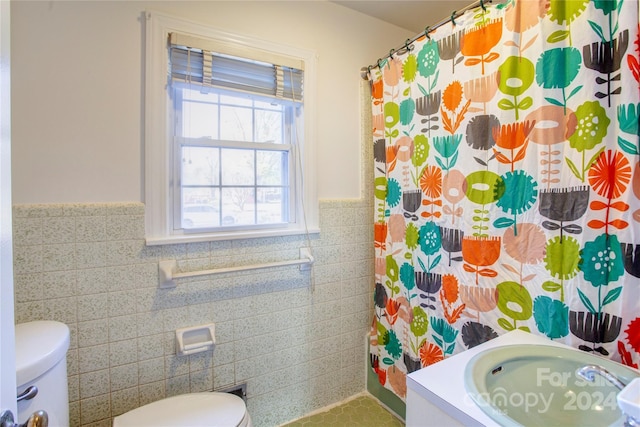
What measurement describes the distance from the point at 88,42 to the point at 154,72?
0.26m

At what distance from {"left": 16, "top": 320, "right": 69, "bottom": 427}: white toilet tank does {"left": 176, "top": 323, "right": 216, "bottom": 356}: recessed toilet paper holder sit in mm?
442

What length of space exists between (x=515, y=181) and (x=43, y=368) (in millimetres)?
1755

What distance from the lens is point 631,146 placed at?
97 centimetres

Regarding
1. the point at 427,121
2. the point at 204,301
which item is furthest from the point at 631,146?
the point at 204,301

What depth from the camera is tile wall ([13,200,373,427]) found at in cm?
128

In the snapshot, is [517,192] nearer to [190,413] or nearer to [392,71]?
[392,71]

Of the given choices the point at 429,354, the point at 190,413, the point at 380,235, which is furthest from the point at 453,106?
the point at 190,413

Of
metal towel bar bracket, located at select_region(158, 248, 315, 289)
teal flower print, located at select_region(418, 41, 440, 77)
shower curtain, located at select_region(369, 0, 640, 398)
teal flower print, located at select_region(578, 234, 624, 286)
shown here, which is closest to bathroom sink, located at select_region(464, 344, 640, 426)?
shower curtain, located at select_region(369, 0, 640, 398)

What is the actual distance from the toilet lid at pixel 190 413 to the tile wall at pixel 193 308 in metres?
0.24

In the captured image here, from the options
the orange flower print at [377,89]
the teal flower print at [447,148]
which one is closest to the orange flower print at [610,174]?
the teal flower print at [447,148]

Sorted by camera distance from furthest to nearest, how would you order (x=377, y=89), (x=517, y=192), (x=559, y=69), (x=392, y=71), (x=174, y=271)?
(x=377, y=89), (x=392, y=71), (x=174, y=271), (x=517, y=192), (x=559, y=69)

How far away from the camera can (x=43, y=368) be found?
0.92 metres

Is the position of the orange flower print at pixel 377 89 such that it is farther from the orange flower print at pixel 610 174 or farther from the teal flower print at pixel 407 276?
the orange flower print at pixel 610 174

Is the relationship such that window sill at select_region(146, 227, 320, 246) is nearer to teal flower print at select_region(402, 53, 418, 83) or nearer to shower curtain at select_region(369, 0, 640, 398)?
shower curtain at select_region(369, 0, 640, 398)
